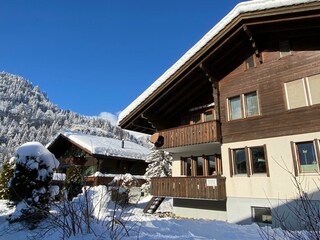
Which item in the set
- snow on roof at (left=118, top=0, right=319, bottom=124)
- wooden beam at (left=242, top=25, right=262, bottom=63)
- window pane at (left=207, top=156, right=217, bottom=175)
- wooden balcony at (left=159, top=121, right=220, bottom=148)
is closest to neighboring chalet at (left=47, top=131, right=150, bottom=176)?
snow on roof at (left=118, top=0, right=319, bottom=124)

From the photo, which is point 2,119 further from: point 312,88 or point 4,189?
point 312,88

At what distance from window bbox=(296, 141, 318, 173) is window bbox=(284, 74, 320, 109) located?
1759 millimetres

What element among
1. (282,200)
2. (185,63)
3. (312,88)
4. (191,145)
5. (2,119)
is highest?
(2,119)

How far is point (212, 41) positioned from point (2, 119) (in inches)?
5413

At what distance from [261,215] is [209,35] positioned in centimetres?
901

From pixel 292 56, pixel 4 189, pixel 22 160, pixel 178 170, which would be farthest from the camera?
pixel 4 189

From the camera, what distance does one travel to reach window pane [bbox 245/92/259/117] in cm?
1353

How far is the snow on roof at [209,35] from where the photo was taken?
1139cm

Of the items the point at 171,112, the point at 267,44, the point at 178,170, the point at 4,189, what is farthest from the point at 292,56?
the point at 4,189

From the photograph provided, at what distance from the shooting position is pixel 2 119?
127062 mm

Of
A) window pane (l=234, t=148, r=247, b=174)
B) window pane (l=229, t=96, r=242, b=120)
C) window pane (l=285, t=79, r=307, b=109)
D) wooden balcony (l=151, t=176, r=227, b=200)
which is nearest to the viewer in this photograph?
window pane (l=285, t=79, r=307, b=109)

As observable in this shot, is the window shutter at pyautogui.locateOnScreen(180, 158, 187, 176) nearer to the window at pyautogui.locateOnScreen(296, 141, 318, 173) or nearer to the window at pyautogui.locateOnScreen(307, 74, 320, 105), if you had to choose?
the window at pyautogui.locateOnScreen(296, 141, 318, 173)

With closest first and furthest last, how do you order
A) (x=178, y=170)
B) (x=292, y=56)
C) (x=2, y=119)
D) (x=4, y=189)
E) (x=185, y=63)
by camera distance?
(x=292, y=56)
(x=185, y=63)
(x=178, y=170)
(x=4, y=189)
(x=2, y=119)

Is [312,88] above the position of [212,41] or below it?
below
